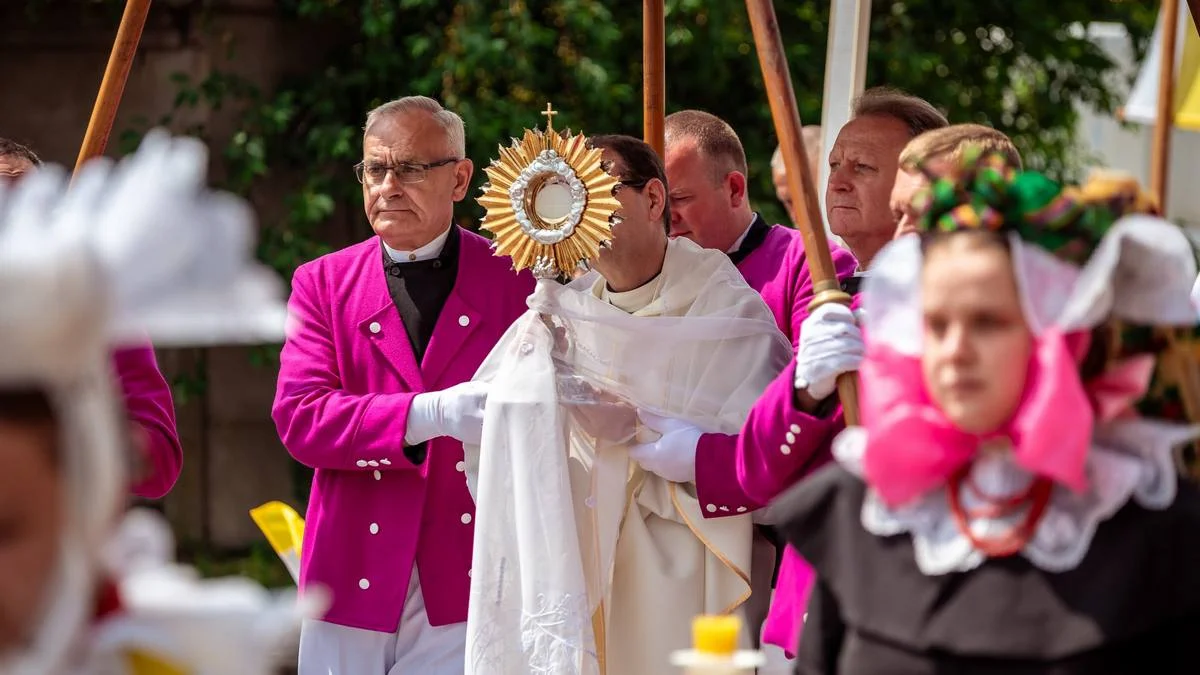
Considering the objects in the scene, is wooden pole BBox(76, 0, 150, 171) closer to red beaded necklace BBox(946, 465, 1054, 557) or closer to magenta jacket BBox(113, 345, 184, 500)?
magenta jacket BBox(113, 345, 184, 500)

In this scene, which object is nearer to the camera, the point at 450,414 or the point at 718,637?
the point at 718,637

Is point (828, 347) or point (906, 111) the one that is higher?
point (906, 111)

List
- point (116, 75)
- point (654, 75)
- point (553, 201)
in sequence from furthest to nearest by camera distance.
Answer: point (654, 75) → point (116, 75) → point (553, 201)

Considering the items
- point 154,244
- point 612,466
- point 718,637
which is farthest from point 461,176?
point 154,244

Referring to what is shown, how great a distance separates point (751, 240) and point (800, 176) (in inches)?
38.9

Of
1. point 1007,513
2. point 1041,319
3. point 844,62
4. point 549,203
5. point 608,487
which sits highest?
point 844,62

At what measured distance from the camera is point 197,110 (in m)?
8.35

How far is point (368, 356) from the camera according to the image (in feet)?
13.8

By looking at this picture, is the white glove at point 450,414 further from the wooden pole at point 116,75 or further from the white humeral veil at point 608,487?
the wooden pole at point 116,75

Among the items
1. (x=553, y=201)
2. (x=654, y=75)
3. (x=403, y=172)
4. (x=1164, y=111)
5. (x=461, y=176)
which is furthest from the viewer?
(x=1164, y=111)

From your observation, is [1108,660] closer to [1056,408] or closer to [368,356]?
[1056,408]

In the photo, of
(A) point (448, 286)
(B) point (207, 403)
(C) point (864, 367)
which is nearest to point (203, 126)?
(B) point (207, 403)

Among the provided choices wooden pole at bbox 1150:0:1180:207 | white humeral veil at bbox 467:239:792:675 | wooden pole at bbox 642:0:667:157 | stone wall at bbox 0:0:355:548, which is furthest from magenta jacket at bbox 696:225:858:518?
stone wall at bbox 0:0:355:548

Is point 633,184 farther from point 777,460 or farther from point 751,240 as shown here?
point 777,460
